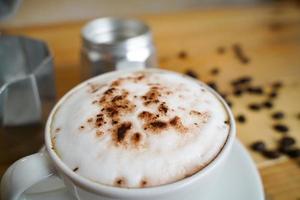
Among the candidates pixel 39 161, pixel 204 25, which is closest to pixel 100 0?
pixel 204 25

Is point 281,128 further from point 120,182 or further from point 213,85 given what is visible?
point 120,182

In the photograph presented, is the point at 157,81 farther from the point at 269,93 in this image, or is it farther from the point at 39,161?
the point at 269,93

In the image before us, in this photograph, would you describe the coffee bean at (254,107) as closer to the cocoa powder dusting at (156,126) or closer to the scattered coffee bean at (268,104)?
the scattered coffee bean at (268,104)

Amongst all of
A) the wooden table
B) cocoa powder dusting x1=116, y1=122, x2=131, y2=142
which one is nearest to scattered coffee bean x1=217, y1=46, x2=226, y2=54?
the wooden table

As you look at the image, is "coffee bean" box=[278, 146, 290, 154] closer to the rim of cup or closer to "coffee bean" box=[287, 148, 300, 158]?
"coffee bean" box=[287, 148, 300, 158]

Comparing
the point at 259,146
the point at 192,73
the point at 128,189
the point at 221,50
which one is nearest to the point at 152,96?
the point at 128,189

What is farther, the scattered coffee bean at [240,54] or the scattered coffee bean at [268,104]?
the scattered coffee bean at [240,54]

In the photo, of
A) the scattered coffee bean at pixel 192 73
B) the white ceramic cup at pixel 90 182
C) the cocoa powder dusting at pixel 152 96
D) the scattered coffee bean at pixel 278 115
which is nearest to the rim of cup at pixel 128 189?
the white ceramic cup at pixel 90 182
